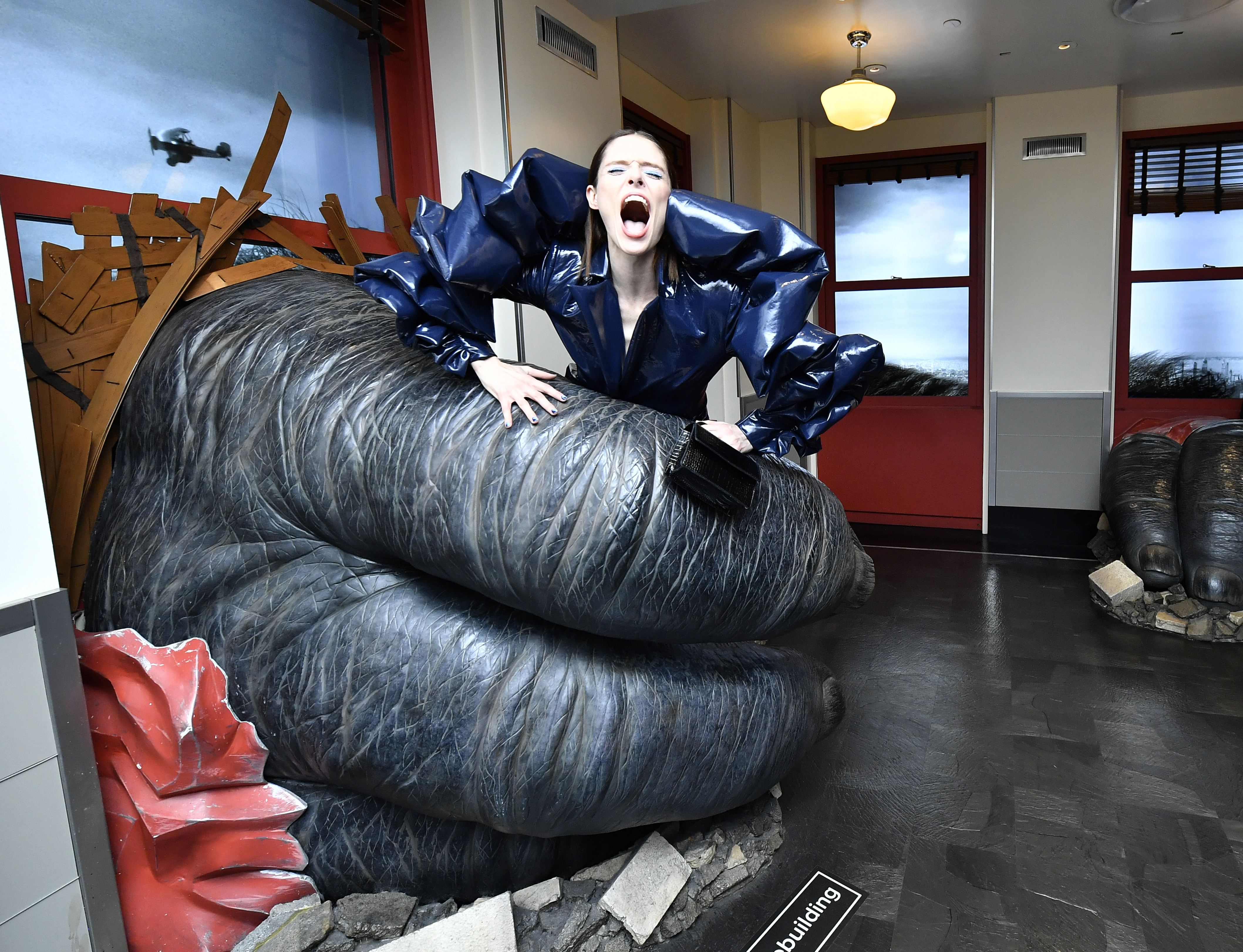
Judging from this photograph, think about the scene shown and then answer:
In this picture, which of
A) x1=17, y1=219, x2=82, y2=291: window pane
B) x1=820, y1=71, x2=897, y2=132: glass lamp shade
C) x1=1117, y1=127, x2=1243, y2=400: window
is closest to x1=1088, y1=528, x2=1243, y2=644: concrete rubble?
x1=1117, y1=127, x2=1243, y2=400: window

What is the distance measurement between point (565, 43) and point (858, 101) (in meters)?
1.81

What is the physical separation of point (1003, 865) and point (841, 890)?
399mm

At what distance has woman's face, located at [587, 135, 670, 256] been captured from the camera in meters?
1.62

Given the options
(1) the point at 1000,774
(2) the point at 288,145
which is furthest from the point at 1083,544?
(2) the point at 288,145

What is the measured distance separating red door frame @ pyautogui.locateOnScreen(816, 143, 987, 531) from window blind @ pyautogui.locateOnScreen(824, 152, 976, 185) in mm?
26

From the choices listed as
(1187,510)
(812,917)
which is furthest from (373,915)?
(1187,510)

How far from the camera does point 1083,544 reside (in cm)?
504

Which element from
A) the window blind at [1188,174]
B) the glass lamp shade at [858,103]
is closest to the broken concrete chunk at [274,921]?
the glass lamp shade at [858,103]

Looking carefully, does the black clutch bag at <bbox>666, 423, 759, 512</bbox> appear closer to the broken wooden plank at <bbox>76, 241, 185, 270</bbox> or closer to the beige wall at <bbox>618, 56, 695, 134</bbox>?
the broken wooden plank at <bbox>76, 241, 185, 270</bbox>

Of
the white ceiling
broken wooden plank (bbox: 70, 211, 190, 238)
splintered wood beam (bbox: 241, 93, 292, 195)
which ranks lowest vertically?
broken wooden plank (bbox: 70, 211, 190, 238)

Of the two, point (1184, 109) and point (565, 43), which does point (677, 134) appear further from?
point (1184, 109)

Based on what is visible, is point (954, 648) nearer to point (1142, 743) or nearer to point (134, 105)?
point (1142, 743)

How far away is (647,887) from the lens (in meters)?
1.77

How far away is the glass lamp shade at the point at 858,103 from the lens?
4188mm
